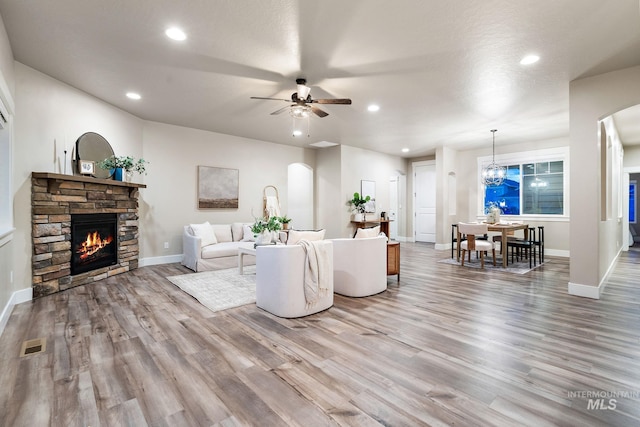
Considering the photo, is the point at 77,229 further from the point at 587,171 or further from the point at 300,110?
the point at 587,171

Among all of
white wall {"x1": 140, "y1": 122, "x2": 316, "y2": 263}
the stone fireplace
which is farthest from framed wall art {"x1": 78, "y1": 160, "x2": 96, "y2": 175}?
white wall {"x1": 140, "y1": 122, "x2": 316, "y2": 263}

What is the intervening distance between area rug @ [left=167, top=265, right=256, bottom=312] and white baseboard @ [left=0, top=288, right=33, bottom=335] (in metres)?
1.62

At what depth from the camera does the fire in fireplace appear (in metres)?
4.33

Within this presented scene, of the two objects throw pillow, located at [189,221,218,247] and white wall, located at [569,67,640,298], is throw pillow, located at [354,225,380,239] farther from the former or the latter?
throw pillow, located at [189,221,218,247]

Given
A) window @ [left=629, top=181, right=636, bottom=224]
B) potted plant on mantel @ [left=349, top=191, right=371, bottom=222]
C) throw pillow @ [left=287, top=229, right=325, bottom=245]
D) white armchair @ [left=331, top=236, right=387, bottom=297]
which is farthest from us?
window @ [left=629, top=181, right=636, bottom=224]

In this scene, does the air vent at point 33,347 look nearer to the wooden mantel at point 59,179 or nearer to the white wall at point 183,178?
the wooden mantel at point 59,179

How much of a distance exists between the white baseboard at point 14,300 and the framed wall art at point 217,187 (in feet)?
10.5

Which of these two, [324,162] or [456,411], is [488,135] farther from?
[456,411]

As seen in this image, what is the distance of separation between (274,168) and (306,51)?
4.77m

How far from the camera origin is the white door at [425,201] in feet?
31.8

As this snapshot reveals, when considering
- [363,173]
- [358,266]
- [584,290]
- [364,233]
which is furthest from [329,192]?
[584,290]

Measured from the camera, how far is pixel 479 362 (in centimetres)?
227

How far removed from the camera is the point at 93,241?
467 cm

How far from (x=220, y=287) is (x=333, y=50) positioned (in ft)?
11.2
